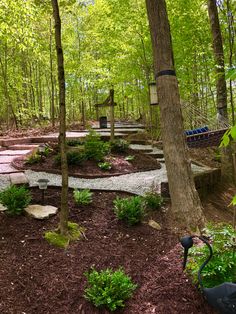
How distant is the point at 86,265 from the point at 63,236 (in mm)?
379

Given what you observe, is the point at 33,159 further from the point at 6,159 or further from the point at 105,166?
the point at 105,166

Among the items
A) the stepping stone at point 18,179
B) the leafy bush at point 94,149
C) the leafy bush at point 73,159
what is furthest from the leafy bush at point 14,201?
the leafy bush at point 94,149

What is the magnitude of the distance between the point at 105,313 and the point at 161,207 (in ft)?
5.60

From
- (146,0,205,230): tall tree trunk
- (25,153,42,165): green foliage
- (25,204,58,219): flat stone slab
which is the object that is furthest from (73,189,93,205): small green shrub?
(25,153,42,165): green foliage

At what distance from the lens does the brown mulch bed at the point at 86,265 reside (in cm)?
200

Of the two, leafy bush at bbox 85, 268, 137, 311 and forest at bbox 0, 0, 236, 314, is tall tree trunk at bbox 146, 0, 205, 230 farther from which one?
leafy bush at bbox 85, 268, 137, 311

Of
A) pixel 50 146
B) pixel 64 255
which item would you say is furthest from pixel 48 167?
pixel 64 255

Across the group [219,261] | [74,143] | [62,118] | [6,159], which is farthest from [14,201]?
[74,143]

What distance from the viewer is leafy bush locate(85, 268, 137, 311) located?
77.2 inches

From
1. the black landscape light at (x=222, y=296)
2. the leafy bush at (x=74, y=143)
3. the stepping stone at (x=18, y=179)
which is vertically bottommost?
the black landscape light at (x=222, y=296)

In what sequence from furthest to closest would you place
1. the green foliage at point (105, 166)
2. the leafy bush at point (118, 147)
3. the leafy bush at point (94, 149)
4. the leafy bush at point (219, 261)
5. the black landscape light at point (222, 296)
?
1. the leafy bush at point (118, 147)
2. the leafy bush at point (94, 149)
3. the green foliage at point (105, 166)
4. the leafy bush at point (219, 261)
5. the black landscape light at point (222, 296)

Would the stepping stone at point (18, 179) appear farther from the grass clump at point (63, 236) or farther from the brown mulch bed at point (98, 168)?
the grass clump at point (63, 236)

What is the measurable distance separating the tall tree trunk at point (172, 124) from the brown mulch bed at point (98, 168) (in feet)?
6.23

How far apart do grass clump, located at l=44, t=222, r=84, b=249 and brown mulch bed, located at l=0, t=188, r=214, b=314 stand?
0.05 meters
